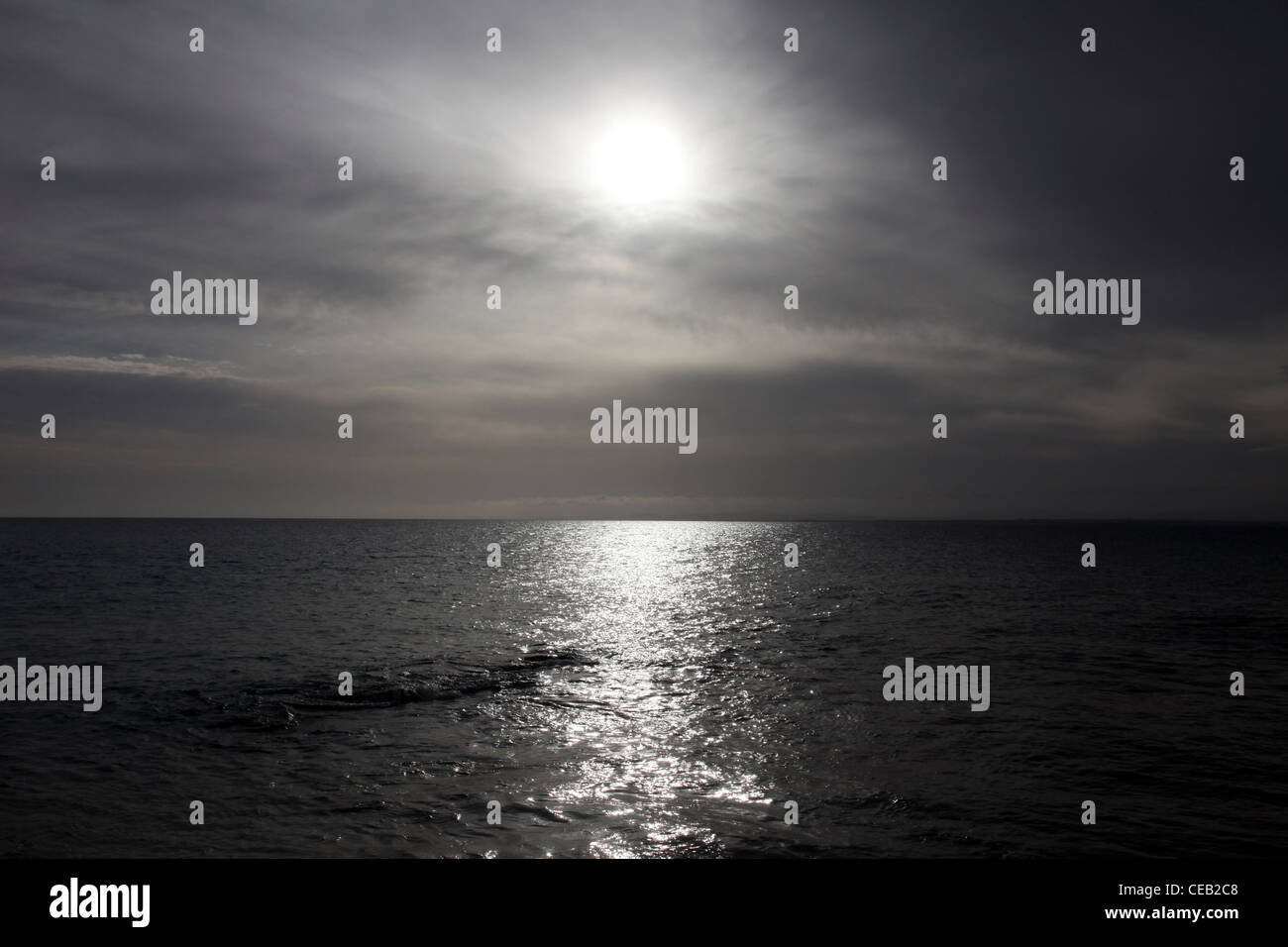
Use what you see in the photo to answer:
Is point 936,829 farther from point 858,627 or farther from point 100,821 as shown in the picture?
point 858,627

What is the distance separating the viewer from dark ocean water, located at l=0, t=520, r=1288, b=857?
15.3m

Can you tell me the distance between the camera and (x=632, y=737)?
22.7 metres

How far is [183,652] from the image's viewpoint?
3606 centimetres

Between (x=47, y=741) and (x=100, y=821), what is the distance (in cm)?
822

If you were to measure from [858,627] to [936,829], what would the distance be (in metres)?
34.0

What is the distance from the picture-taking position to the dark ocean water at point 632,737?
15.3m
